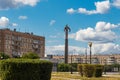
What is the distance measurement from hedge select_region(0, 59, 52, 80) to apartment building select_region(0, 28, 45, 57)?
120450 mm

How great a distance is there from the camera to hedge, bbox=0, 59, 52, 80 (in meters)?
17.9

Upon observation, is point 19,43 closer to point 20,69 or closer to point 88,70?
point 88,70

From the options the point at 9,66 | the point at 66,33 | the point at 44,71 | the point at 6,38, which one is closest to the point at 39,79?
the point at 44,71

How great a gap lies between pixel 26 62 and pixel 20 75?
76cm

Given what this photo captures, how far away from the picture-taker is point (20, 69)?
17953mm

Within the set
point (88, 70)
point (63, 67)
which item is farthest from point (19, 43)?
point (88, 70)

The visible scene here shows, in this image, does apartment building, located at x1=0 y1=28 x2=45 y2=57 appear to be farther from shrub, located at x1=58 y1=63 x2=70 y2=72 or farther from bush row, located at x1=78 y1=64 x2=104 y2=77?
bush row, located at x1=78 y1=64 x2=104 y2=77

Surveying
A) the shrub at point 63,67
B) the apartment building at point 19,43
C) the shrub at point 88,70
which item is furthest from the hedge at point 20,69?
the apartment building at point 19,43

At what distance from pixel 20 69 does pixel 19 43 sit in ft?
423

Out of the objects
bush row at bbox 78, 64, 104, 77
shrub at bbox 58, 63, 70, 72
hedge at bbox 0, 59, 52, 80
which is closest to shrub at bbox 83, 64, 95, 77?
bush row at bbox 78, 64, 104, 77

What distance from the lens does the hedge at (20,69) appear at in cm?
1789

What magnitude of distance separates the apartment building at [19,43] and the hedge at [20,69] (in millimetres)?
120450

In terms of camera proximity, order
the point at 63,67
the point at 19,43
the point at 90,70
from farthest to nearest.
A: the point at 19,43 < the point at 63,67 < the point at 90,70

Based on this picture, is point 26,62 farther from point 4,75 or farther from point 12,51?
point 12,51
